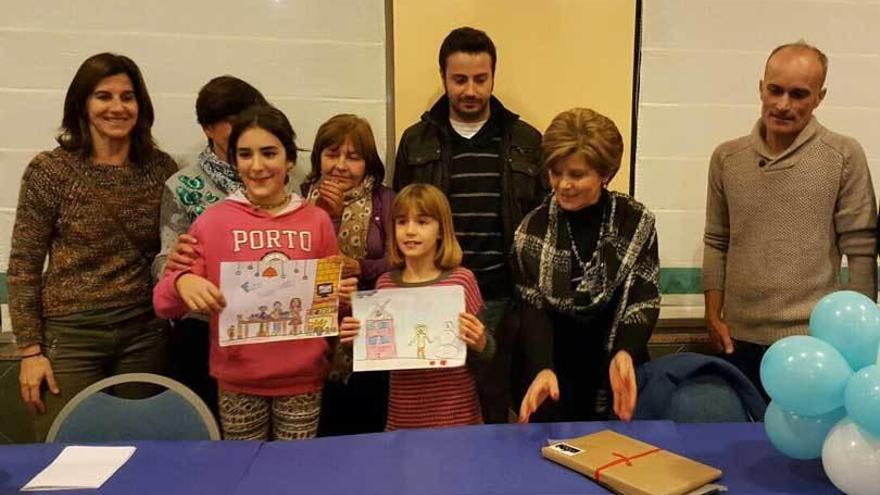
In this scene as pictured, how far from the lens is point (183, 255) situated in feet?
7.17

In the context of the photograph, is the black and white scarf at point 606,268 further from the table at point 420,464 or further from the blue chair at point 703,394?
the table at point 420,464

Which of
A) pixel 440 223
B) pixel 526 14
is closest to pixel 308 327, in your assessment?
pixel 440 223

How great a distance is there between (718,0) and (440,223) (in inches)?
80.7

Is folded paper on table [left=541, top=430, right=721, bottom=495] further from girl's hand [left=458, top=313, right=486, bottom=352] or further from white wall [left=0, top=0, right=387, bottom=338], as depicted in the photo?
white wall [left=0, top=0, right=387, bottom=338]

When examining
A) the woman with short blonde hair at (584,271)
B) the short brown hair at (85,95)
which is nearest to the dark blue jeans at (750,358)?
the woman with short blonde hair at (584,271)

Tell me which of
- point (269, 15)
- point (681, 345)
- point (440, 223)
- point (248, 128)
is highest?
point (269, 15)

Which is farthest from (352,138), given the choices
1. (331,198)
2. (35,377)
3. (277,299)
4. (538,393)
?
(35,377)

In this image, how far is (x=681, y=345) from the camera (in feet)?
11.4

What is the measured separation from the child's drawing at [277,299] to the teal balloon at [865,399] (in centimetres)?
141

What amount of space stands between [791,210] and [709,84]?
3.39ft

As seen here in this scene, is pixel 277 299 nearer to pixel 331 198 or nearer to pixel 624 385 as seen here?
pixel 331 198

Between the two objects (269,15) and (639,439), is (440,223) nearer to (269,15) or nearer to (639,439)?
(639,439)

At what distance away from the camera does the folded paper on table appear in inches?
61.8

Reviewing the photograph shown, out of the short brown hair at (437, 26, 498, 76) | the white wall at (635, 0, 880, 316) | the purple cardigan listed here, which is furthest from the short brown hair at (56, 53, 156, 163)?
the white wall at (635, 0, 880, 316)
